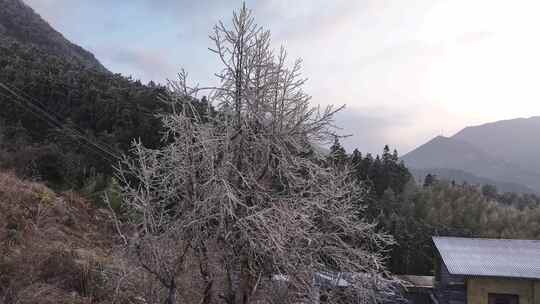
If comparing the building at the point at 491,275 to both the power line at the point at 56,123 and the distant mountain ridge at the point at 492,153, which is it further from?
the distant mountain ridge at the point at 492,153

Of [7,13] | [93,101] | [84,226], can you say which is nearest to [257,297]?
[84,226]

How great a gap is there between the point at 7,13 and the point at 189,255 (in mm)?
37040

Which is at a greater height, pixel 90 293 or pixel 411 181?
pixel 411 181

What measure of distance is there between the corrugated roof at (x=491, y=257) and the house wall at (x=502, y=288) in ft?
0.92

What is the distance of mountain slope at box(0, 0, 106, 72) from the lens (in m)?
33.0

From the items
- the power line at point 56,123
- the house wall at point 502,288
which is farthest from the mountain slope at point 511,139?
the power line at point 56,123

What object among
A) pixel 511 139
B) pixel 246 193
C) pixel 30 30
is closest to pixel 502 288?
pixel 246 193

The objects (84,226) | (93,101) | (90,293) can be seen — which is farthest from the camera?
(93,101)

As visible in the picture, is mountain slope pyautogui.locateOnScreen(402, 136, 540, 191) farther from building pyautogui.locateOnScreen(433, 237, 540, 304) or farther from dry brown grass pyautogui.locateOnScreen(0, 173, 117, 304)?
dry brown grass pyautogui.locateOnScreen(0, 173, 117, 304)

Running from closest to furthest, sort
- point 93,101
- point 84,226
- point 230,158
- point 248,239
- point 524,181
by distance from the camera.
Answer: point 248,239, point 230,158, point 84,226, point 93,101, point 524,181

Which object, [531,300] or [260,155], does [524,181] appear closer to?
[531,300]

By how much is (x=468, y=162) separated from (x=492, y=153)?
12.1 m

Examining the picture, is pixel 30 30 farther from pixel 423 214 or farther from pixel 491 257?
pixel 491 257

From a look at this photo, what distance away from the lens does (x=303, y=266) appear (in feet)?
15.4
